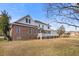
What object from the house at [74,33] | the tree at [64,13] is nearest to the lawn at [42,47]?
the house at [74,33]

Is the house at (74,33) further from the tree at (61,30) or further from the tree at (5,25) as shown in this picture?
the tree at (5,25)

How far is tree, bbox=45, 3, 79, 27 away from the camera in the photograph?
2.13 m

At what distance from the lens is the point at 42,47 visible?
2.11 metres

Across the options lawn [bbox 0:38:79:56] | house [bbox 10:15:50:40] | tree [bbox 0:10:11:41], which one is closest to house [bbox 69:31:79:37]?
lawn [bbox 0:38:79:56]

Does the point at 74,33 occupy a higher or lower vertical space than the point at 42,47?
higher

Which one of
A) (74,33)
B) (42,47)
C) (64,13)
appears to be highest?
(64,13)

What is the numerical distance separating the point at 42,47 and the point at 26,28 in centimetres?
25

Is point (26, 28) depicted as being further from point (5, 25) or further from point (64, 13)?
point (64, 13)

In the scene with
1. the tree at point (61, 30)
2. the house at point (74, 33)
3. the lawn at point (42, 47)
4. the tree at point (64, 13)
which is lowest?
the lawn at point (42, 47)

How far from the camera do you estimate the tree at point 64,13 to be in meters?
2.13

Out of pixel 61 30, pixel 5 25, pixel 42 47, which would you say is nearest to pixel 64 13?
pixel 61 30

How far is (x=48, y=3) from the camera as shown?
83.7 inches

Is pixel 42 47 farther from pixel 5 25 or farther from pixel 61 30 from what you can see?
pixel 5 25

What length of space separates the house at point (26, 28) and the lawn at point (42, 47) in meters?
0.06
